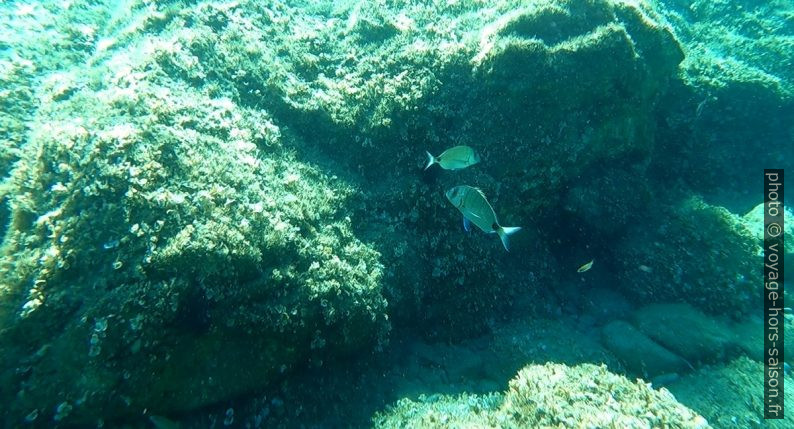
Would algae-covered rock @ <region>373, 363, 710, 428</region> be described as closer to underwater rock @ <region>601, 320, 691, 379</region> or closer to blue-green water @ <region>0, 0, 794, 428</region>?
blue-green water @ <region>0, 0, 794, 428</region>

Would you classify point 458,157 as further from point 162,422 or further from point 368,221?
point 162,422

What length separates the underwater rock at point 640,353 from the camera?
4812mm

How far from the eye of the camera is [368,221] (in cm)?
436

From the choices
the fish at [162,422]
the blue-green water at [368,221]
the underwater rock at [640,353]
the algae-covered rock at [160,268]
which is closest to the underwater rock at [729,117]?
the blue-green water at [368,221]

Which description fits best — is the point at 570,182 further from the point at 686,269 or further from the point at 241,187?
the point at 241,187

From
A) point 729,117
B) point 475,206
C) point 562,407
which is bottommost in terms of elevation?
point 562,407

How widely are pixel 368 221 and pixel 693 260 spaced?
5.15 metres

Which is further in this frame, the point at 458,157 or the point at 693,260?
the point at 693,260

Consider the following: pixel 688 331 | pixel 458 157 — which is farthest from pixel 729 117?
pixel 458 157

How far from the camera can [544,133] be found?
4.70 m

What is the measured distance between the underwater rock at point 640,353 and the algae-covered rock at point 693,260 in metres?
0.92

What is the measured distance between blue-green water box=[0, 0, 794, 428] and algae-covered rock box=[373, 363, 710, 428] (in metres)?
0.02

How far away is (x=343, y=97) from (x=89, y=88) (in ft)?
9.91

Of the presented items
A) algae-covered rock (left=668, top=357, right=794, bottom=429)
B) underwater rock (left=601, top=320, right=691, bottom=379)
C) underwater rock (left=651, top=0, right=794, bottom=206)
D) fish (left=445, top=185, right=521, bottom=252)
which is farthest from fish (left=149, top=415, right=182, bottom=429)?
underwater rock (left=651, top=0, right=794, bottom=206)
